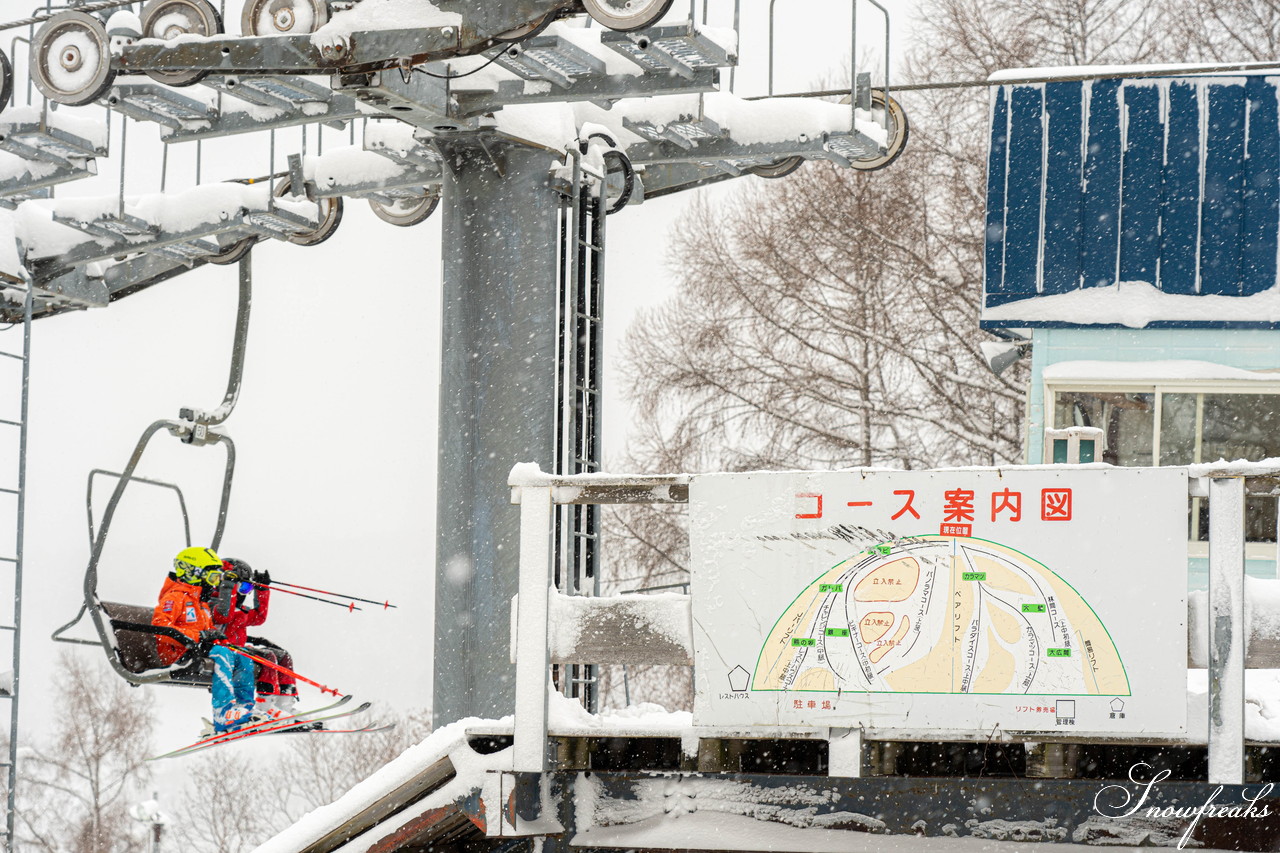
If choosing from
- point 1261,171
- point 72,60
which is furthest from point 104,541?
point 1261,171


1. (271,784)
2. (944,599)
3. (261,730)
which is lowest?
(271,784)

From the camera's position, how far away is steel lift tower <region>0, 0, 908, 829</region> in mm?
10227

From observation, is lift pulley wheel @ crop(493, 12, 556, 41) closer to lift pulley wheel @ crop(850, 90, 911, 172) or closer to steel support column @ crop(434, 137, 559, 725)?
steel support column @ crop(434, 137, 559, 725)

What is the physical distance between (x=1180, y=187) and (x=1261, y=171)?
2.03ft

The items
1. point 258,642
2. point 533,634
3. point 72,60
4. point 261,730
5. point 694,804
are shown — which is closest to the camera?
point 533,634

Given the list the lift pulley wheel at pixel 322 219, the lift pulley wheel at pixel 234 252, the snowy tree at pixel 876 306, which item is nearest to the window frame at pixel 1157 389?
the lift pulley wheel at pixel 322 219

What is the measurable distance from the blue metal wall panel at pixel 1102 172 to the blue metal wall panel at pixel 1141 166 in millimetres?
70

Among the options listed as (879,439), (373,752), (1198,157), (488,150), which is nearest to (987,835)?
(488,150)

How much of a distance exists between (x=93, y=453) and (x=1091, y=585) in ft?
229

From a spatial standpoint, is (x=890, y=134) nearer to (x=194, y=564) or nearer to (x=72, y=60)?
(x=72, y=60)

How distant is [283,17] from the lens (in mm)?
10492

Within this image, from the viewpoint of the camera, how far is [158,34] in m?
11.3

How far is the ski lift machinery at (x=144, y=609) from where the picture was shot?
1340cm

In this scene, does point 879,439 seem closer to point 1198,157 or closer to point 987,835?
point 1198,157
